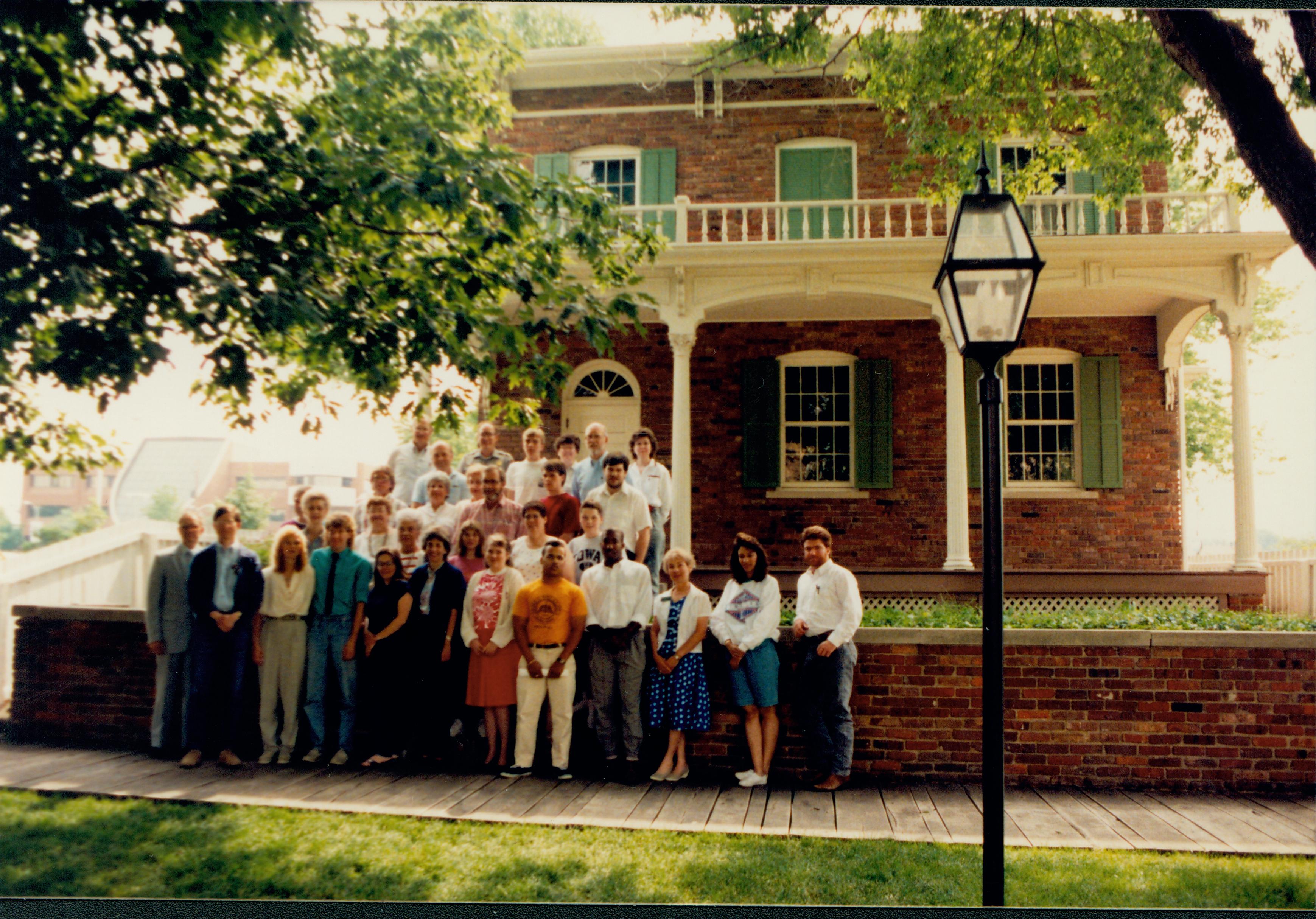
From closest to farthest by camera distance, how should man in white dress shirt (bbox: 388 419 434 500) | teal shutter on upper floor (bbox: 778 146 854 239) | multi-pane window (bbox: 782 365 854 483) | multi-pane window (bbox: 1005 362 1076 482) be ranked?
man in white dress shirt (bbox: 388 419 434 500), multi-pane window (bbox: 1005 362 1076 482), multi-pane window (bbox: 782 365 854 483), teal shutter on upper floor (bbox: 778 146 854 239)

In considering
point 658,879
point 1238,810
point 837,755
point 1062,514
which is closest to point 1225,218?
point 1062,514

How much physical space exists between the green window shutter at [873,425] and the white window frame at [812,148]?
2514mm

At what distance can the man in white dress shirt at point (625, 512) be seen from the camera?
6.11m

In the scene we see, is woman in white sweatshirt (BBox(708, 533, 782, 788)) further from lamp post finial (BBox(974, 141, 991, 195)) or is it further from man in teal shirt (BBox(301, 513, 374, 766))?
lamp post finial (BBox(974, 141, 991, 195))

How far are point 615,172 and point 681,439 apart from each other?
4.29 m

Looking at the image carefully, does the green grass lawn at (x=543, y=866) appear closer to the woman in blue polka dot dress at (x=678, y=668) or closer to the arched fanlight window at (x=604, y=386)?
the woman in blue polka dot dress at (x=678, y=668)

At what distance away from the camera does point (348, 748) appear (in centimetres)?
565

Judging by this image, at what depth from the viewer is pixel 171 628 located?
18.0 feet

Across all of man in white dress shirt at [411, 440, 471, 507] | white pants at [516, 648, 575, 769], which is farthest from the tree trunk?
man in white dress shirt at [411, 440, 471, 507]

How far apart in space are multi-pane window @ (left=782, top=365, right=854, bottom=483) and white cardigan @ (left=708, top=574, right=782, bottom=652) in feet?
16.2

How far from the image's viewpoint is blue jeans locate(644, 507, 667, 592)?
21.6ft

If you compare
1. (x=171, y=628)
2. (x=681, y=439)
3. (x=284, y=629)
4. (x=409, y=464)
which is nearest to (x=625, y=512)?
(x=409, y=464)

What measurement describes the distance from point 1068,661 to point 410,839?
405 centimetres

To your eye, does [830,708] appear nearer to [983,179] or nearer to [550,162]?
[983,179]
